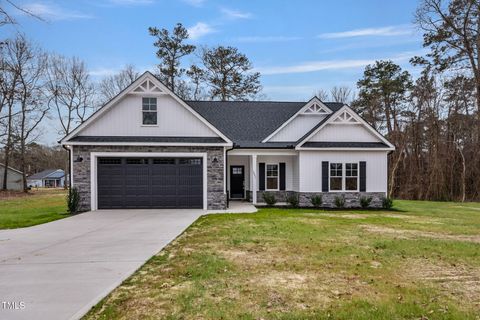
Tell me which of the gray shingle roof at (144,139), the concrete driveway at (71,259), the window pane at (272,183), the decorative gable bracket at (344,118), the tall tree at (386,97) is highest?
the tall tree at (386,97)

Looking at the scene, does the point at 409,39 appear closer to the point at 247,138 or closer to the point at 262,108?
the point at 262,108

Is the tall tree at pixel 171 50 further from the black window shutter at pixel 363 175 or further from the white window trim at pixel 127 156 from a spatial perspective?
the black window shutter at pixel 363 175

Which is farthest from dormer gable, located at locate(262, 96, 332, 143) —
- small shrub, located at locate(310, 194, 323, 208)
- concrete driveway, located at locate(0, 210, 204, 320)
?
concrete driveway, located at locate(0, 210, 204, 320)

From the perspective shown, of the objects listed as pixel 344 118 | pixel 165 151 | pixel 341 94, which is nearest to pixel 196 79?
pixel 341 94

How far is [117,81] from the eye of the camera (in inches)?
1403

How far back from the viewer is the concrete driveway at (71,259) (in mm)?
4402

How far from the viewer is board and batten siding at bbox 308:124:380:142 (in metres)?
17.6

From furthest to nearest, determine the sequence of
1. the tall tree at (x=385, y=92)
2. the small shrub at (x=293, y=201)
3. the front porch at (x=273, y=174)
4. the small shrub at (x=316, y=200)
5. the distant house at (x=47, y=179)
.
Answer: the distant house at (x=47, y=179)
the tall tree at (x=385, y=92)
the front porch at (x=273, y=174)
the small shrub at (x=293, y=201)
the small shrub at (x=316, y=200)

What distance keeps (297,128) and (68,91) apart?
98.4 feet

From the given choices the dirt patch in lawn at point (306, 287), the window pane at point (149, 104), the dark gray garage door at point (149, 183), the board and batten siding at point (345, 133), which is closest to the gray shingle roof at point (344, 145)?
the board and batten siding at point (345, 133)

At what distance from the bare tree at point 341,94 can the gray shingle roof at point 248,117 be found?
16.5 meters

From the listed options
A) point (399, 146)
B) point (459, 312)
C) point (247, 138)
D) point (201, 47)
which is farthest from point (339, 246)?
point (201, 47)

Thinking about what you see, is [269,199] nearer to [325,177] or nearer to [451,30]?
[325,177]

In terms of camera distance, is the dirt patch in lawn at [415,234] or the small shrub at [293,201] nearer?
the dirt patch in lawn at [415,234]
